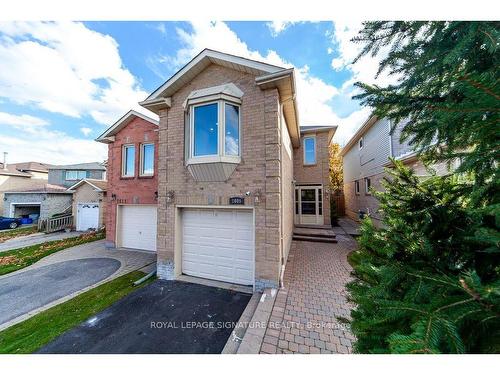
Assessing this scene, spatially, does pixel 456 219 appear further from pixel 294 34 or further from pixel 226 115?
pixel 226 115

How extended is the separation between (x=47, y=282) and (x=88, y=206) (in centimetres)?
1087

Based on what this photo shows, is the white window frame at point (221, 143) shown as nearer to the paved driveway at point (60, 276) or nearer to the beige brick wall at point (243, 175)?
the beige brick wall at point (243, 175)

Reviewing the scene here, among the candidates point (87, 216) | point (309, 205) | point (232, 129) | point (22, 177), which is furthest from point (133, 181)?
point (22, 177)

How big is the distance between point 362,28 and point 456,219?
2.44 meters

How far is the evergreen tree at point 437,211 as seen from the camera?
1047 mm

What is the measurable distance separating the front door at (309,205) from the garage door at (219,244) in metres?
7.99

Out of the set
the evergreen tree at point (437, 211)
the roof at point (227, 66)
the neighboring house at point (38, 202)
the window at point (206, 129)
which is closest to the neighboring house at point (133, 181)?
the roof at point (227, 66)

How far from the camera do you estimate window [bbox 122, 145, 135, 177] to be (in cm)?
1027

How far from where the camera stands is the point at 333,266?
22.8ft

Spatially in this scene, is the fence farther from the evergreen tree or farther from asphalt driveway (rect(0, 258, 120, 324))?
the evergreen tree

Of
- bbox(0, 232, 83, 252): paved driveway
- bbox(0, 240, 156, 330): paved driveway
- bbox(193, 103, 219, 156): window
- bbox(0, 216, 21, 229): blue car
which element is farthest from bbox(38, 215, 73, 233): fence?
bbox(193, 103, 219, 156): window

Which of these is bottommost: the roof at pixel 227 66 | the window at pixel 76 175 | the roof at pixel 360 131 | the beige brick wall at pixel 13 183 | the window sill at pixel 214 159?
the window sill at pixel 214 159

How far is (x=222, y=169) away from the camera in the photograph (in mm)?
5582

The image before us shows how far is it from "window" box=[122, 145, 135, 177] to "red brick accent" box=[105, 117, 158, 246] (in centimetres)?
19
